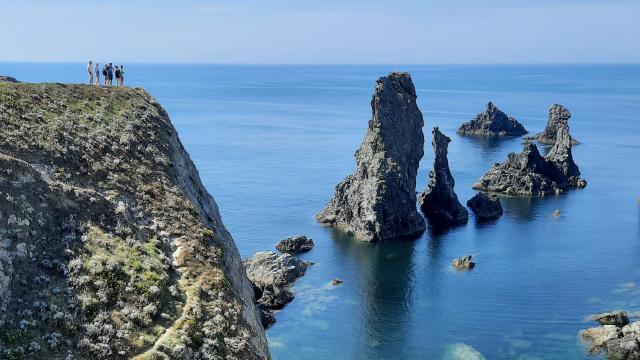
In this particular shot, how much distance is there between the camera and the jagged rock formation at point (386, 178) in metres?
119

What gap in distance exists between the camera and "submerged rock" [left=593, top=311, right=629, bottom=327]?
78.6 metres

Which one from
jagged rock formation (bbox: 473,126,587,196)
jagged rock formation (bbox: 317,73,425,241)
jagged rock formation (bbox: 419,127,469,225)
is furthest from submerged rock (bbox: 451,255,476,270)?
jagged rock formation (bbox: 473,126,587,196)

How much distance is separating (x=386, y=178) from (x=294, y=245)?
22097mm

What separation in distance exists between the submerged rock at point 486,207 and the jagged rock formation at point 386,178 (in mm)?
15790

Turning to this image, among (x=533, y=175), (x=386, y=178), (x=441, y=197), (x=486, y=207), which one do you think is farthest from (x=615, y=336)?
(x=533, y=175)

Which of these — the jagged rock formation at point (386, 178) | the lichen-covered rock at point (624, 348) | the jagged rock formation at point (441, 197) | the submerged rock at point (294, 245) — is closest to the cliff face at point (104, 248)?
the lichen-covered rock at point (624, 348)

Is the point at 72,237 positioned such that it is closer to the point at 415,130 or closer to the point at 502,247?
the point at 502,247

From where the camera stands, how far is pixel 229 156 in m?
190

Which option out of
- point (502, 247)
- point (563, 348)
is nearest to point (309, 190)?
point (502, 247)

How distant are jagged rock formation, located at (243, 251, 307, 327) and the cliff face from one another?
38.6 metres

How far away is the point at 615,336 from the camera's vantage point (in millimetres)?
72062

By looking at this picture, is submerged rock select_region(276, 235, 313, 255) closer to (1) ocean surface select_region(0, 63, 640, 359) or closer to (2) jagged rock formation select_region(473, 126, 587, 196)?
(1) ocean surface select_region(0, 63, 640, 359)

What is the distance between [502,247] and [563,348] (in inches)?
1594

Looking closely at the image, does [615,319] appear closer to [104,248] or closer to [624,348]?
[624,348]
